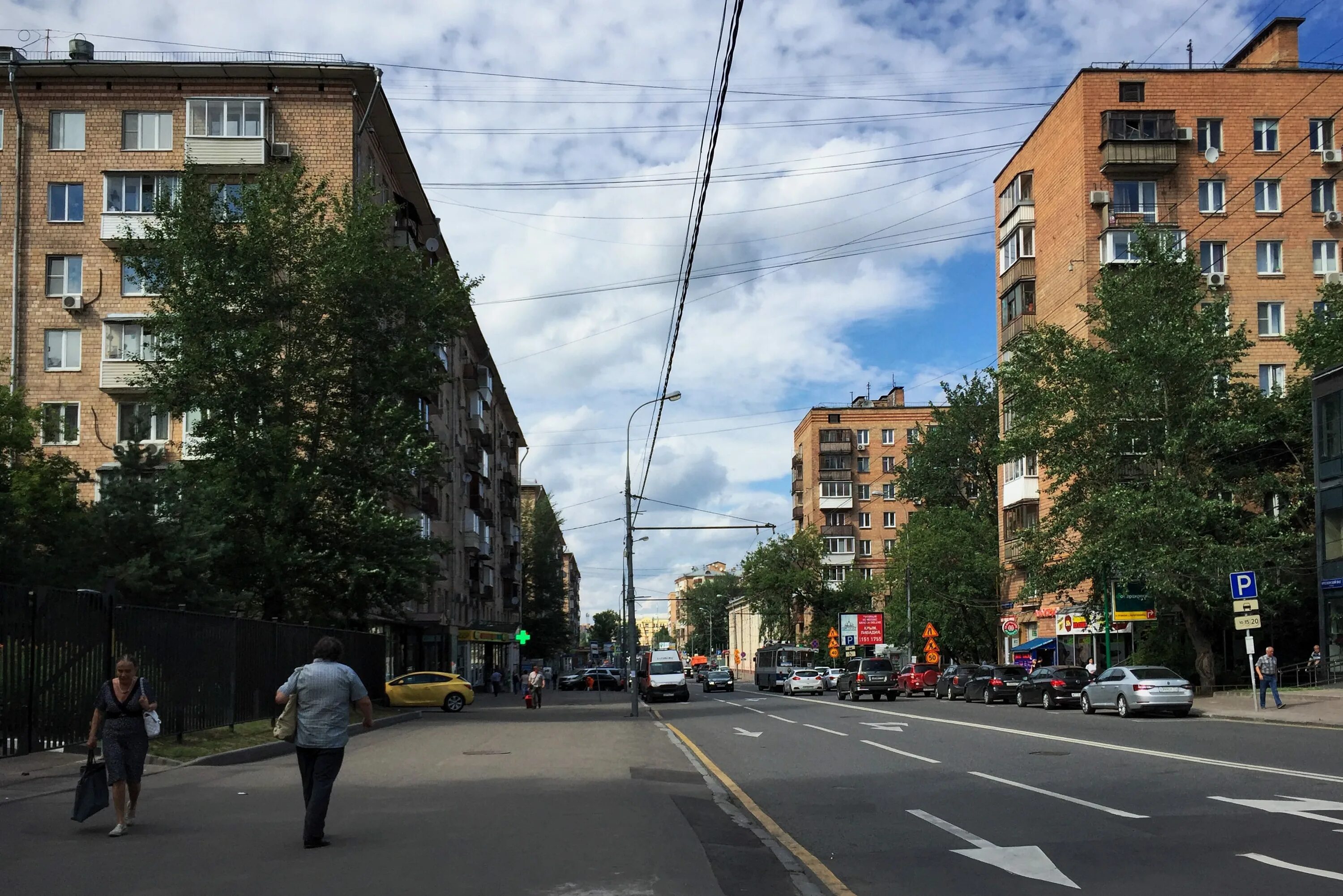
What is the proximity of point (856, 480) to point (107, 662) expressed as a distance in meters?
95.4

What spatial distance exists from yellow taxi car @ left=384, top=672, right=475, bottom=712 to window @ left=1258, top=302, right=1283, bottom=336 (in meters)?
35.6

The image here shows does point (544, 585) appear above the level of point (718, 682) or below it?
above

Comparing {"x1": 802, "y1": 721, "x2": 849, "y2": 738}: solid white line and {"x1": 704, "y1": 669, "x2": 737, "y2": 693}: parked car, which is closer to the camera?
{"x1": 802, "y1": 721, "x2": 849, "y2": 738}: solid white line

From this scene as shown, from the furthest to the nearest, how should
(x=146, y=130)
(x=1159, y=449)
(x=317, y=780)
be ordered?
(x=146, y=130), (x=1159, y=449), (x=317, y=780)

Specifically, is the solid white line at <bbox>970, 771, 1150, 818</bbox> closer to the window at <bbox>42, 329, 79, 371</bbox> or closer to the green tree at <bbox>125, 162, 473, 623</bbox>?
the green tree at <bbox>125, 162, 473, 623</bbox>

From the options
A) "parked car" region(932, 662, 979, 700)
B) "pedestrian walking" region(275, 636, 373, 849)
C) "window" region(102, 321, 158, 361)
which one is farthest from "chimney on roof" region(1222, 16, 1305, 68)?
"pedestrian walking" region(275, 636, 373, 849)

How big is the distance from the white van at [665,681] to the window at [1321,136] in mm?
35118

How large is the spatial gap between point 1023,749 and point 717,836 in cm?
1057

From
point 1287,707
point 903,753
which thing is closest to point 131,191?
point 903,753

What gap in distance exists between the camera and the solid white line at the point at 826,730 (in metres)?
25.0

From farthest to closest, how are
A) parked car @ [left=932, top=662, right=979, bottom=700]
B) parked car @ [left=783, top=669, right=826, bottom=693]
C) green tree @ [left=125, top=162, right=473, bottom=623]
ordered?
1. parked car @ [left=783, top=669, right=826, bottom=693]
2. parked car @ [left=932, top=662, right=979, bottom=700]
3. green tree @ [left=125, top=162, right=473, bottom=623]

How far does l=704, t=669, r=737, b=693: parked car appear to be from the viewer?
236ft

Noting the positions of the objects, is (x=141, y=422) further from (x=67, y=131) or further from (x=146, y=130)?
(x=67, y=131)

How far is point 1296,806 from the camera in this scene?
11.2 m
